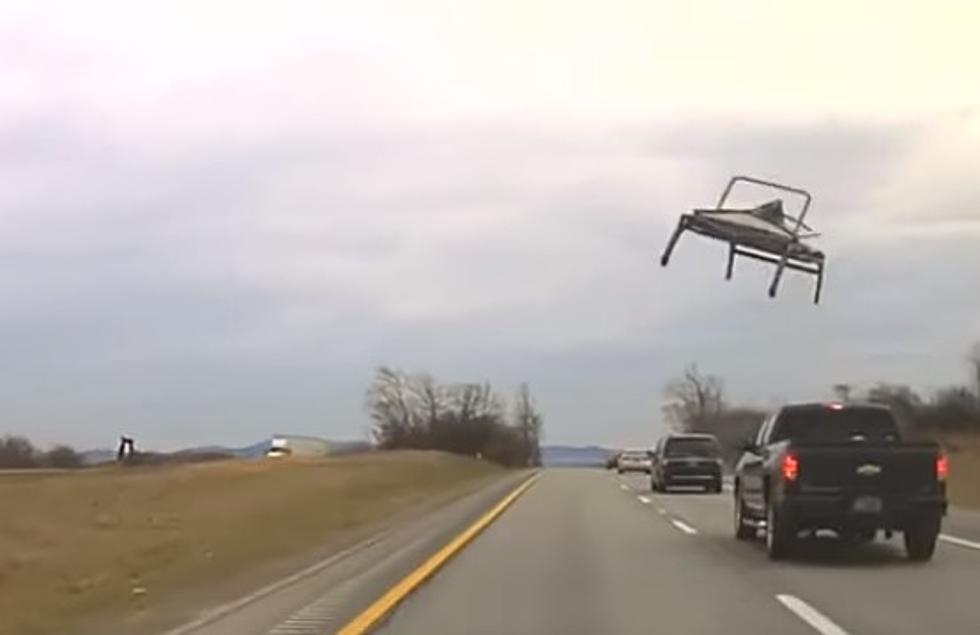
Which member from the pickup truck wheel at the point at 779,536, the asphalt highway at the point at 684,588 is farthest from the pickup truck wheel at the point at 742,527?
the pickup truck wheel at the point at 779,536

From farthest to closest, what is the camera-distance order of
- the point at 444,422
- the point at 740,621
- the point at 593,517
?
the point at 444,422 → the point at 593,517 → the point at 740,621

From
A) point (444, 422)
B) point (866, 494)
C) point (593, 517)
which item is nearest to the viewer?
point (866, 494)

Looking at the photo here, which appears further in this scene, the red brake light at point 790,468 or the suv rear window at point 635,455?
the suv rear window at point 635,455

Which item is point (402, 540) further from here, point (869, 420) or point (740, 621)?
point (740, 621)

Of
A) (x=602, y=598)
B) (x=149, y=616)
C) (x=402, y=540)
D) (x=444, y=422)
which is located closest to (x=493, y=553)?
(x=402, y=540)

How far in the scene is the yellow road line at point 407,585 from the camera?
1506 centimetres

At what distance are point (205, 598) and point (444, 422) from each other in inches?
5442

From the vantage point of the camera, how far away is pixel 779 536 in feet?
76.1

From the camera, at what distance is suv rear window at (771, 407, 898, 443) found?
25.4 metres

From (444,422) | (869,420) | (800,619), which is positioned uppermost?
(444,422)

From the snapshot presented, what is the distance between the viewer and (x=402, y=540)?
2825 cm

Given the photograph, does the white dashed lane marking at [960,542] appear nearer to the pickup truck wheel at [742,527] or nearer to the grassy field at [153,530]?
the pickup truck wheel at [742,527]

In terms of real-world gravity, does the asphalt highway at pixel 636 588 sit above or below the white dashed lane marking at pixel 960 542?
below

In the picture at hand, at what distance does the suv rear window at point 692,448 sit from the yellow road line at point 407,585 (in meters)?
22.1
